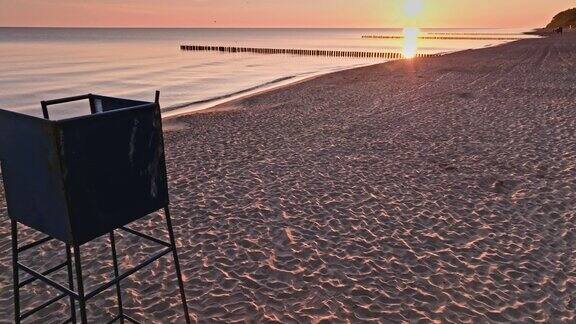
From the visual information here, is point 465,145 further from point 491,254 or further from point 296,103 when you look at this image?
point 296,103

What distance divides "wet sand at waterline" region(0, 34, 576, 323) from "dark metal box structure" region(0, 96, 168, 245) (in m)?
2.43

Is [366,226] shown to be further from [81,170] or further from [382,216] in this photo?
[81,170]

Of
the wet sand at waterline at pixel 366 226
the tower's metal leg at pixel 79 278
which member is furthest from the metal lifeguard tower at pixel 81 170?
the wet sand at waterline at pixel 366 226

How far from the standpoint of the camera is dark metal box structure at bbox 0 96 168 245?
110 inches

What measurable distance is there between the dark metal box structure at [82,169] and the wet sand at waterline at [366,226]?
2.43 m

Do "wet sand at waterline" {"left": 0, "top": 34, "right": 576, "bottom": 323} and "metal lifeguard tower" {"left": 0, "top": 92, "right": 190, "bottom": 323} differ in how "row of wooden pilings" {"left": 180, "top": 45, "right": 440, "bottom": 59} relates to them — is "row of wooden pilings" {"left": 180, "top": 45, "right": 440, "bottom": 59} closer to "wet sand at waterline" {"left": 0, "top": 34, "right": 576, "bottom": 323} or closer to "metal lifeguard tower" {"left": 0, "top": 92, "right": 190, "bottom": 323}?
"wet sand at waterline" {"left": 0, "top": 34, "right": 576, "bottom": 323}

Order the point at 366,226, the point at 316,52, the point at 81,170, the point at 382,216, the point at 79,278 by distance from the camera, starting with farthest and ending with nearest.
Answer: the point at 316,52
the point at 382,216
the point at 366,226
the point at 79,278
the point at 81,170

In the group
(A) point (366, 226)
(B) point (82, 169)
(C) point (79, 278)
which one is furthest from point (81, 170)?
(A) point (366, 226)

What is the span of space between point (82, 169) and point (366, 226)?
544 centimetres

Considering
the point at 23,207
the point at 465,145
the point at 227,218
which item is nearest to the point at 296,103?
the point at 465,145

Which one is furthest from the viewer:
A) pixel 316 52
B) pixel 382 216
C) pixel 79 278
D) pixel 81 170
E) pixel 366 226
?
pixel 316 52

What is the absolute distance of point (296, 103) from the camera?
68.7ft

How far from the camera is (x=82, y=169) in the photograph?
2.91m

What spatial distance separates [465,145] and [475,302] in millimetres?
7797
